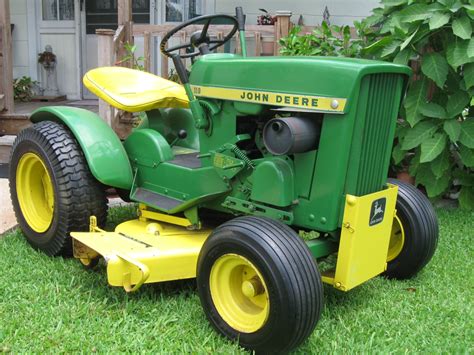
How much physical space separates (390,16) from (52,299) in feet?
11.6

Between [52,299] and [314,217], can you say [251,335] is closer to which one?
[314,217]

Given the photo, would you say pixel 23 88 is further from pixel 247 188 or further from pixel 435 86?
pixel 247 188

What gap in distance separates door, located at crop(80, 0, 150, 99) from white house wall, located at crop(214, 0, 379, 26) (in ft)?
4.05

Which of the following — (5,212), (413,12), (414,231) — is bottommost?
(5,212)

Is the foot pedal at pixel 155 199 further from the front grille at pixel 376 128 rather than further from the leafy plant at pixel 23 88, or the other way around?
the leafy plant at pixel 23 88

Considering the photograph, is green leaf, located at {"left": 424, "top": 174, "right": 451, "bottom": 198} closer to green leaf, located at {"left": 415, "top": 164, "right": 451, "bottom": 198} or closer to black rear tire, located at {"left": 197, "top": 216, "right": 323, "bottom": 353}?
green leaf, located at {"left": 415, "top": 164, "right": 451, "bottom": 198}

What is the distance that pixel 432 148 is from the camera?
4457 millimetres

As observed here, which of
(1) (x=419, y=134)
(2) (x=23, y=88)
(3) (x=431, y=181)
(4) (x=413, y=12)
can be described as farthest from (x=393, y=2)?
(2) (x=23, y=88)

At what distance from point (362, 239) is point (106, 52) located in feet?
12.4

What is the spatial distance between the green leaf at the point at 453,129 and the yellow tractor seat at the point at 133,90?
210 centimetres

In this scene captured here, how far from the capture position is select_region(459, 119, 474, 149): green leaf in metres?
4.46

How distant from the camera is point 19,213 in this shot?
12.5 ft

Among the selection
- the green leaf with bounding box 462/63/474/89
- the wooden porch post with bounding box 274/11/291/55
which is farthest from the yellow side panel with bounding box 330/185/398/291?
the wooden porch post with bounding box 274/11/291/55

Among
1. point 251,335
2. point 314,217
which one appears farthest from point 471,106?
point 251,335
